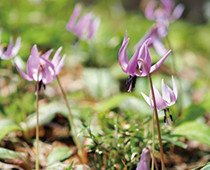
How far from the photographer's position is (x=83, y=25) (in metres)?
2.38

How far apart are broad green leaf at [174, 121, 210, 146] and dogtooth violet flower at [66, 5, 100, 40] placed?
1.24 meters

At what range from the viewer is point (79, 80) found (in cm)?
365

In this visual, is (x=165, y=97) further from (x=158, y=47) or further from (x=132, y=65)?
(x=158, y=47)

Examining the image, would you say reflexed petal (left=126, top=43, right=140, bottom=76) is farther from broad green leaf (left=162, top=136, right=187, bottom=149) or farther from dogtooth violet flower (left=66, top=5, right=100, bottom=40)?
dogtooth violet flower (left=66, top=5, right=100, bottom=40)

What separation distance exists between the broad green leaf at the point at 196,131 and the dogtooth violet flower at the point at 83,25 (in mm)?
1244

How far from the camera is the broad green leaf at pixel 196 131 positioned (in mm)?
1630

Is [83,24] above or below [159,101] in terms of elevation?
above

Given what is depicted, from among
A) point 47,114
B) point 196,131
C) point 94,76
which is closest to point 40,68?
point 47,114

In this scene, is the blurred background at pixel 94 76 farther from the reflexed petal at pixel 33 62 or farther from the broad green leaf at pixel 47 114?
the reflexed petal at pixel 33 62

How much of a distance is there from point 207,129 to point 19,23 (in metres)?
3.54

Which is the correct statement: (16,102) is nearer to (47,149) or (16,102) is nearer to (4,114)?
(4,114)

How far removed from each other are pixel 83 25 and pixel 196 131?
1369 millimetres

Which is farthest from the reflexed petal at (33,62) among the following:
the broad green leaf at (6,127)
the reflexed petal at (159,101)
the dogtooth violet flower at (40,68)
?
the reflexed petal at (159,101)

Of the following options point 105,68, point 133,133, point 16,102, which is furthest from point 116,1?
point 133,133
